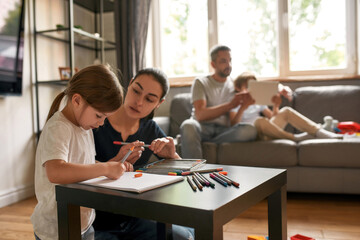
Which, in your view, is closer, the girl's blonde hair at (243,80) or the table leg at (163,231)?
the table leg at (163,231)

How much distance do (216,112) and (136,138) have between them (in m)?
1.22

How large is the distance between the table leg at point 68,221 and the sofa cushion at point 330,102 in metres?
2.31

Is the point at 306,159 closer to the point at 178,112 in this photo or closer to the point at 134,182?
the point at 178,112

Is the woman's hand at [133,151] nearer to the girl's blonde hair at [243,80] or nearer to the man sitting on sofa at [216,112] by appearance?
the man sitting on sofa at [216,112]

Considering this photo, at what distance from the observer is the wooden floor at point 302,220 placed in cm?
162

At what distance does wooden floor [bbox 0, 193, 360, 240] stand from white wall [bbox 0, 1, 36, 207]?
6.0 inches

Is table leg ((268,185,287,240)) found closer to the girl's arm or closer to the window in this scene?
the girl's arm

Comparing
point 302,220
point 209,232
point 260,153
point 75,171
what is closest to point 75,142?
point 75,171

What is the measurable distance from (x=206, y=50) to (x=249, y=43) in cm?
45

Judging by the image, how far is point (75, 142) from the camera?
95 cm

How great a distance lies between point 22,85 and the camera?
8.07 ft

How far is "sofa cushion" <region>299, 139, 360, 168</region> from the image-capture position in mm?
2055

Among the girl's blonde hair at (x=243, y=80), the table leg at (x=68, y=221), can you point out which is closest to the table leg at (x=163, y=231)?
the table leg at (x=68, y=221)

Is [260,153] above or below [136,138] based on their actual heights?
below
